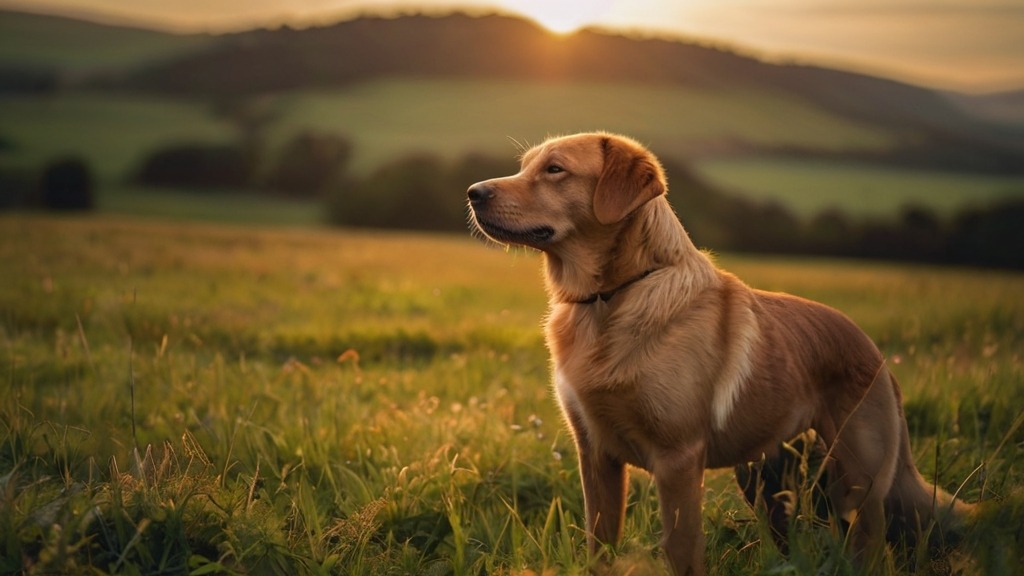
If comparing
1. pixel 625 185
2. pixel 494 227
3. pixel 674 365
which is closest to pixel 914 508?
pixel 674 365

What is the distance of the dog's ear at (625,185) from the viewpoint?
3641 millimetres

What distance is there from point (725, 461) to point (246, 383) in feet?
11.6

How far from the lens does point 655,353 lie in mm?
3408

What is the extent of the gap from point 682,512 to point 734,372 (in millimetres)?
642

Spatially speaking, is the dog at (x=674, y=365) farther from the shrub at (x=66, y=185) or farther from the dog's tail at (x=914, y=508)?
the shrub at (x=66, y=185)

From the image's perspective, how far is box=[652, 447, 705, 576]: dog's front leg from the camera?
3.27 m

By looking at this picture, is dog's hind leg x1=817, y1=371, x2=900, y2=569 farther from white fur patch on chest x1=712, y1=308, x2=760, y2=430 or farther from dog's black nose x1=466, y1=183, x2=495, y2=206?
dog's black nose x1=466, y1=183, x2=495, y2=206

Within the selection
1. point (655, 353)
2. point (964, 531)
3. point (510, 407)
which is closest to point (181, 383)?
point (510, 407)

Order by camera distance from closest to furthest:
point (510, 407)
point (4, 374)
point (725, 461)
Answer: point (725, 461)
point (510, 407)
point (4, 374)

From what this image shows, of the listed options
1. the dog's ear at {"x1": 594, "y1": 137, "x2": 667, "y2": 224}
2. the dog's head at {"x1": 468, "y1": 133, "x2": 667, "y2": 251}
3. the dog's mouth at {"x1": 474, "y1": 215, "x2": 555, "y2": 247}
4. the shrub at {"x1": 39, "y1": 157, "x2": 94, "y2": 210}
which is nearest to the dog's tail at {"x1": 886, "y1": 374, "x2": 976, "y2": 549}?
the dog's ear at {"x1": 594, "y1": 137, "x2": 667, "y2": 224}

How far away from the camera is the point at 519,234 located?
12.8 ft

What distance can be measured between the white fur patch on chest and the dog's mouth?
3.18ft

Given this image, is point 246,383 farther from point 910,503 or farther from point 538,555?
point 910,503

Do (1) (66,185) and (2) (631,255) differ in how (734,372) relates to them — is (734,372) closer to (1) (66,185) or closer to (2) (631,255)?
(2) (631,255)
